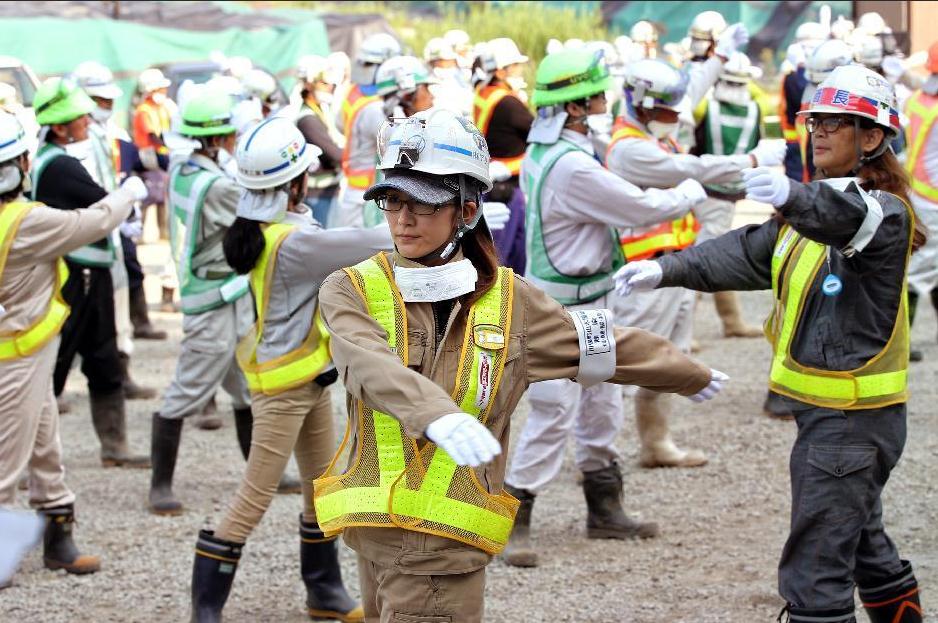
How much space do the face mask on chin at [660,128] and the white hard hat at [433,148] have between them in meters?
3.64

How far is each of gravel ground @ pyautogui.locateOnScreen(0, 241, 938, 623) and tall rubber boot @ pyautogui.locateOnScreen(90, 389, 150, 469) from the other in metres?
0.10

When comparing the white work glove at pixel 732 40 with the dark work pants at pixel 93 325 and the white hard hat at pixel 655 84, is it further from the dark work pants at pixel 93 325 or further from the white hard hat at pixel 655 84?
the dark work pants at pixel 93 325

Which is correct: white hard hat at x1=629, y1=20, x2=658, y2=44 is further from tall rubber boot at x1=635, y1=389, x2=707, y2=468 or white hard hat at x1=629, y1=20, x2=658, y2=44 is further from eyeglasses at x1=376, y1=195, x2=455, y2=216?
eyeglasses at x1=376, y1=195, x2=455, y2=216

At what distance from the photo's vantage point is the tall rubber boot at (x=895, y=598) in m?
4.68

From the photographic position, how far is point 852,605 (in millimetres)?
4445

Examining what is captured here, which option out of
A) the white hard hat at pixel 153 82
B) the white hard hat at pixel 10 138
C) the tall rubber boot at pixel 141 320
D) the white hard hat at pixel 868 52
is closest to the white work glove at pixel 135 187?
the white hard hat at pixel 10 138

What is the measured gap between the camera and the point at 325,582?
5.75 meters

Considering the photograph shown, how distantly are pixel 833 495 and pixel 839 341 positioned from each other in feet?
1.56

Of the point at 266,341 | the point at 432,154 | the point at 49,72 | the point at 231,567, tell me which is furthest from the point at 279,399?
the point at 49,72

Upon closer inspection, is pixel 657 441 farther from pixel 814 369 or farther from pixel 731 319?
pixel 731 319

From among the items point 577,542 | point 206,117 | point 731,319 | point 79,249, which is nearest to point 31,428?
point 79,249

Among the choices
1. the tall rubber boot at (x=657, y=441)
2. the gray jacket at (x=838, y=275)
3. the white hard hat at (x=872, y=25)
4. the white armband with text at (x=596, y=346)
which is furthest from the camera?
the white hard hat at (x=872, y=25)

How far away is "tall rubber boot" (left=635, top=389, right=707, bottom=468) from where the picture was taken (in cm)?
786

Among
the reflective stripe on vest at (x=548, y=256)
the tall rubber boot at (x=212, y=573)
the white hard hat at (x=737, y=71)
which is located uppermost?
the reflective stripe on vest at (x=548, y=256)
